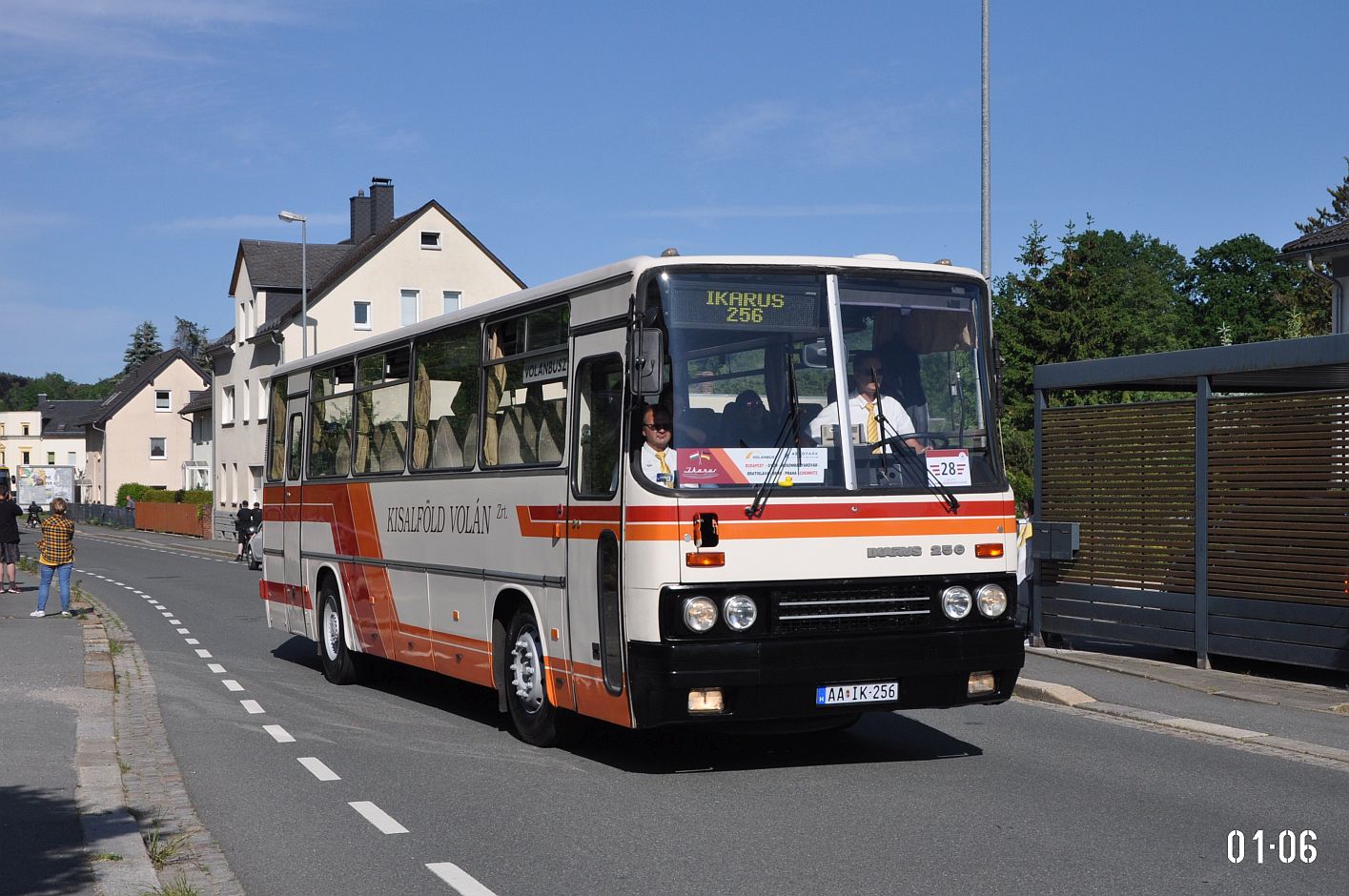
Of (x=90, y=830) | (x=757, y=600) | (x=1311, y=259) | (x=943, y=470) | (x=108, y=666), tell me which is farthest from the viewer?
(x=1311, y=259)

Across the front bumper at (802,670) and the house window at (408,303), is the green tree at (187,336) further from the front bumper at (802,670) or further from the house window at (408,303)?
the front bumper at (802,670)

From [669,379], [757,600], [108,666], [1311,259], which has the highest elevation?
[1311,259]

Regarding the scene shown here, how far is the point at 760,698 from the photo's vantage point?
866 centimetres

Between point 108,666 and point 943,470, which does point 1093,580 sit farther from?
point 108,666

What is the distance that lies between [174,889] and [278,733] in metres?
5.12

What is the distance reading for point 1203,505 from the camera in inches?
575

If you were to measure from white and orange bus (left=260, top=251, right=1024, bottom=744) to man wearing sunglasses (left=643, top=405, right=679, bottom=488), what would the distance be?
0.05 meters

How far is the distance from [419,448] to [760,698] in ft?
15.4

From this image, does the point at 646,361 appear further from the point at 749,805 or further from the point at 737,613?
the point at 749,805

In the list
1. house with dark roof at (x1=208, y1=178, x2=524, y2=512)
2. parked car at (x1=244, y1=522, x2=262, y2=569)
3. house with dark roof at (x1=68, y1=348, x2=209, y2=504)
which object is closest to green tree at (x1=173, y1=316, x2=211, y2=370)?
house with dark roof at (x1=68, y1=348, x2=209, y2=504)

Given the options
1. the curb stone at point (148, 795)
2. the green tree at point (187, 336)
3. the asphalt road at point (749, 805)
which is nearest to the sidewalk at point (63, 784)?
the curb stone at point (148, 795)

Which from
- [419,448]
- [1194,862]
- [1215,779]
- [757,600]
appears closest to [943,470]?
[757,600]

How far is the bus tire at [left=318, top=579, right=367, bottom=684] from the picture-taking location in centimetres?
1447
